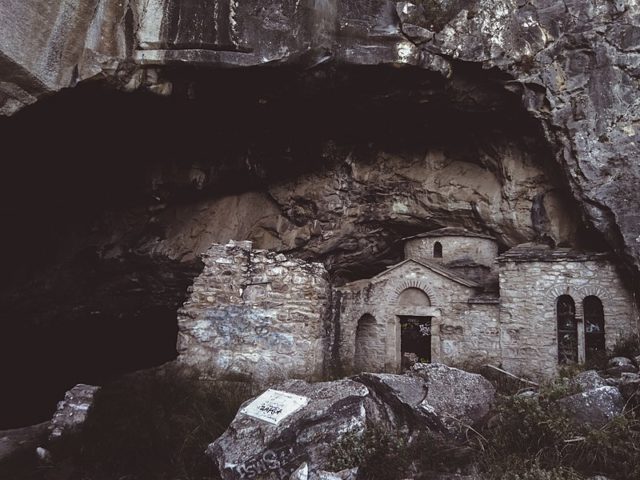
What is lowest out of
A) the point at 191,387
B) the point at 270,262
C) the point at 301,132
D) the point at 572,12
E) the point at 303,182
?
the point at 191,387

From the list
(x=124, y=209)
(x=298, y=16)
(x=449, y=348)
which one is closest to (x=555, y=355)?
(x=449, y=348)

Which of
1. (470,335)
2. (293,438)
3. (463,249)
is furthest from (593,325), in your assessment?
(293,438)

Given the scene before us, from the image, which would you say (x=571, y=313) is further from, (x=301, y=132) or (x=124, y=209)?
(x=124, y=209)

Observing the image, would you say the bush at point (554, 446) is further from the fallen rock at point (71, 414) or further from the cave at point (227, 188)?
the cave at point (227, 188)

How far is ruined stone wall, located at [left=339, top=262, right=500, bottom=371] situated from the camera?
527 inches

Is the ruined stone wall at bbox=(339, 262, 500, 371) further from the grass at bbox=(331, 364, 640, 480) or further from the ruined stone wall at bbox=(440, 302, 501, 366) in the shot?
the grass at bbox=(331, 364, 640, 480)

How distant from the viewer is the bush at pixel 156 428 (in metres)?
6.20

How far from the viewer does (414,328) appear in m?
17.8

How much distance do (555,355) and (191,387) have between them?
8.91 meters

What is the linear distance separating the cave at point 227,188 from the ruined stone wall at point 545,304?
1136 mm

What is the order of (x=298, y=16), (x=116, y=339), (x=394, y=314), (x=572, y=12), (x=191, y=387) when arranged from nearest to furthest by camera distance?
1. (x=191, y=387)
2. (x=298, y=16)
3. (x=572, y=12)
4. (x=394, y=314)
5. (x=116, y=339)

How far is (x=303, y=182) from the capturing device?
16.0 metres

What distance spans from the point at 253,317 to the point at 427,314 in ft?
18.9

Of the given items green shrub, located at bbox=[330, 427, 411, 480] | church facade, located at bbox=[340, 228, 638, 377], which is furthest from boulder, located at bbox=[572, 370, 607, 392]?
church facade, located at bbox=[340, 228, 638, 377]
